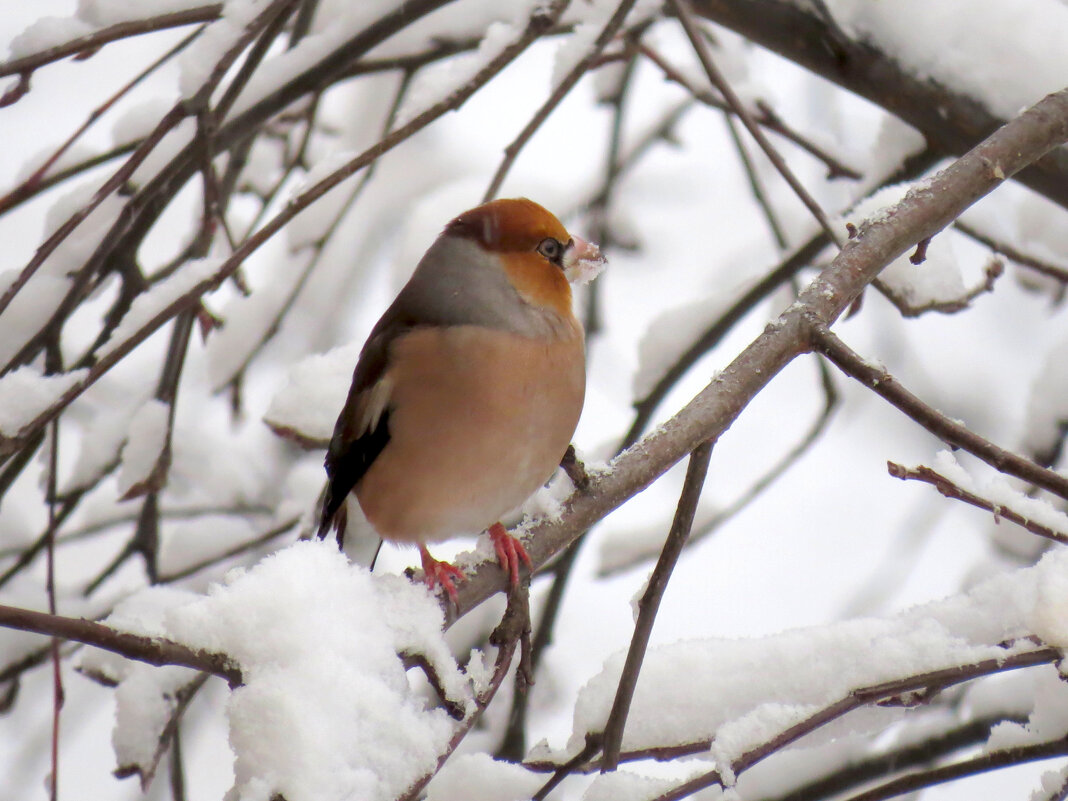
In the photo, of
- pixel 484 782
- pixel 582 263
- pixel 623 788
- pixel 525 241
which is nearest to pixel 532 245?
pixel 525 241

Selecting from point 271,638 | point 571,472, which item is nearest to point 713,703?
point 571,472

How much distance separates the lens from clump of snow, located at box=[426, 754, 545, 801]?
6.55 feet

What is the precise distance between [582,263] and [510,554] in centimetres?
103

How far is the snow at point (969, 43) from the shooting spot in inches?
108

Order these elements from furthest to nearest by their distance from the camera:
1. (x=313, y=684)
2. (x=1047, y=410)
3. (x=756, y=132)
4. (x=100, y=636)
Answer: (x=1047, y=410) → (x=756, y=132) → (x=313, y=684) → (x=100, y=636)

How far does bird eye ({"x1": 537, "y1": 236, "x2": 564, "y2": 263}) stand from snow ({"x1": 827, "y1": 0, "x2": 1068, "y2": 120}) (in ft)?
2.84

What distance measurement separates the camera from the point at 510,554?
7.13 feet

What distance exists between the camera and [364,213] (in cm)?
522

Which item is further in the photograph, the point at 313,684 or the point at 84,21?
the point at 84,21

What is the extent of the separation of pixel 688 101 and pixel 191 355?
2775 millimetres

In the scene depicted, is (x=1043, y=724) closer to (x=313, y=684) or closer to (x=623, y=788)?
(x=623, y=788)

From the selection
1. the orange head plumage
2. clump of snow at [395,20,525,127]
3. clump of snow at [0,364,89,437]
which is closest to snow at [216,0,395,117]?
clump of snow at [395,20,525,127]

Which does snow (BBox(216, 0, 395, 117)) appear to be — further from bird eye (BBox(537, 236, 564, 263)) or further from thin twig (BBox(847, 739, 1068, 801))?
thin twig (BBox(847, 739, 1068, 801))

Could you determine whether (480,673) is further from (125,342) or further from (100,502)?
(100,502)
